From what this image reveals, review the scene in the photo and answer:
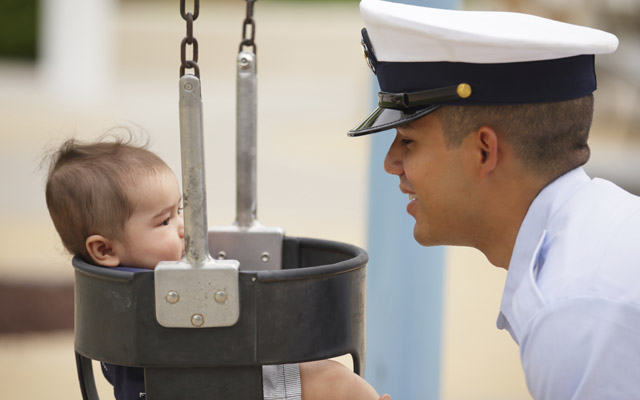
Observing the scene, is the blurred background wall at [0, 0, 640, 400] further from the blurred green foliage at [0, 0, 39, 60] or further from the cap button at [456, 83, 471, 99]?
the cap button at [456, 83, 471, 99]

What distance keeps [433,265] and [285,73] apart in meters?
15.3

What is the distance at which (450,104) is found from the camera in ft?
6.84

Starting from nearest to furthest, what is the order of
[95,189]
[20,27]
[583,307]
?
[583,307]
[95,189]
[20,27]

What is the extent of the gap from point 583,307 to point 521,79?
0.51 meters

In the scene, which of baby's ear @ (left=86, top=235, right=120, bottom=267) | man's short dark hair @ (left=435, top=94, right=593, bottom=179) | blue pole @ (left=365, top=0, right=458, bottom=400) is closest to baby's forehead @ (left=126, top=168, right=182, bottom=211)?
baby's ear @ (left=86, top=235, right=120, bottom=267)

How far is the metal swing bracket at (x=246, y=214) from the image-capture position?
2467 mm

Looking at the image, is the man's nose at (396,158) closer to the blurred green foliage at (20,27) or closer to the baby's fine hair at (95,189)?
the baby's fine hair at (95,189)

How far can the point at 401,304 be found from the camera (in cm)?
342

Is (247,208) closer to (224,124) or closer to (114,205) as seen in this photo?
(114,205)

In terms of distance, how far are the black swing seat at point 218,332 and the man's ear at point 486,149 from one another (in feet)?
1.09

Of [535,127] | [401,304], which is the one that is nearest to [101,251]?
[535,127]

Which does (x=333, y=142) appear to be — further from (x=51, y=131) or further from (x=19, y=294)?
(x=19, y=294)

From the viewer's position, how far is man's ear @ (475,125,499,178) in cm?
206

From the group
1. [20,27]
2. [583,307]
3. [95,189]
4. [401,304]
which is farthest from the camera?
[20,27]
